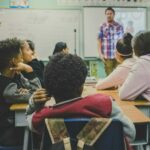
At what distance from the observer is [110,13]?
6.41m

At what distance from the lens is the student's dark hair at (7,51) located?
2.56m

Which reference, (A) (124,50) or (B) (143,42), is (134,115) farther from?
(A) (124,50)

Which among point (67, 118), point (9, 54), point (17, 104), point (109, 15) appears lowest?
point (17, 104)

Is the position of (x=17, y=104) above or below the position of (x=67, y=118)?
below

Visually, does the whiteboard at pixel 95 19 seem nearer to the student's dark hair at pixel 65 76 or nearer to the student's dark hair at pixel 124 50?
the student's dark hair at pixel 124 50

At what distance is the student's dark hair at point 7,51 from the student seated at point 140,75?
0.91 m

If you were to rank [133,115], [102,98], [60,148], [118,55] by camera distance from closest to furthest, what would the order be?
[60,148] → [102,98] → [133,115] → [118,55]

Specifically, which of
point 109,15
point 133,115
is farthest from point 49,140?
point 109,15

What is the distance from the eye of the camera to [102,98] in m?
1.51

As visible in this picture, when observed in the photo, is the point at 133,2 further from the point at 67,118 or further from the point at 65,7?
the point at 67,118

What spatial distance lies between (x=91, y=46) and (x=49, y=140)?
5.22 metres

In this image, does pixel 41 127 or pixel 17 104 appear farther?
pixel 17 104

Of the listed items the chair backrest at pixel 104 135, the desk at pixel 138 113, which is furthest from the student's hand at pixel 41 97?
the desk at pixel 138 113

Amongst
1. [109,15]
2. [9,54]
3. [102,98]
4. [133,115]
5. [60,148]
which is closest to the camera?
[60,148]
